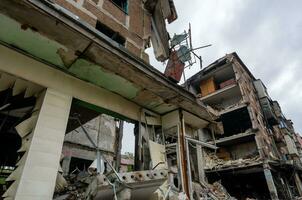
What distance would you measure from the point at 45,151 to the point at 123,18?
213 inches

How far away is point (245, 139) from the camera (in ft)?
59.3

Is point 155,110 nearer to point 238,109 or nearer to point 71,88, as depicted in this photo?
point 71,88

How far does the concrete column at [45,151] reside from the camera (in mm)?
3203

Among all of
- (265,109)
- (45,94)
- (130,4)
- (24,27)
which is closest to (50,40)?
(24,27)

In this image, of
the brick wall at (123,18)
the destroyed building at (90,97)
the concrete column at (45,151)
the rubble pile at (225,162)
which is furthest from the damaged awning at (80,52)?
the rubble pile at (225,162)

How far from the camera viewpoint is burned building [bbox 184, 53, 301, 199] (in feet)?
52.1

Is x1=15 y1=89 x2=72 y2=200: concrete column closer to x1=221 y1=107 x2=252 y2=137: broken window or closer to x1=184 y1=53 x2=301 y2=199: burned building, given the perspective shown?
x1=184 y1=53 x2=301 y2=199: burned building

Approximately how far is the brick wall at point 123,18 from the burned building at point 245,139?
884 cm

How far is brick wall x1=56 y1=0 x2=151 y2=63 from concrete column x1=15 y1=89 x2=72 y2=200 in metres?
3.00

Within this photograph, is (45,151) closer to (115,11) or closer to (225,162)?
→ (115,11)

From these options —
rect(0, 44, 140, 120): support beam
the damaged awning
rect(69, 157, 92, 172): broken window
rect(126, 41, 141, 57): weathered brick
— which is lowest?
rect(69, 157, 92, 172): broken window

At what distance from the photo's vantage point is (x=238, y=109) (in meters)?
18.5

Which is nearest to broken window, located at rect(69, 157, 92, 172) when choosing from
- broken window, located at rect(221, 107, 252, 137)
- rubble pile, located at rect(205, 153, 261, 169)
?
rubble pile, located at rect(205, 153, 261, 169)

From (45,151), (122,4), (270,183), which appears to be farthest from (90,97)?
(270,183)
